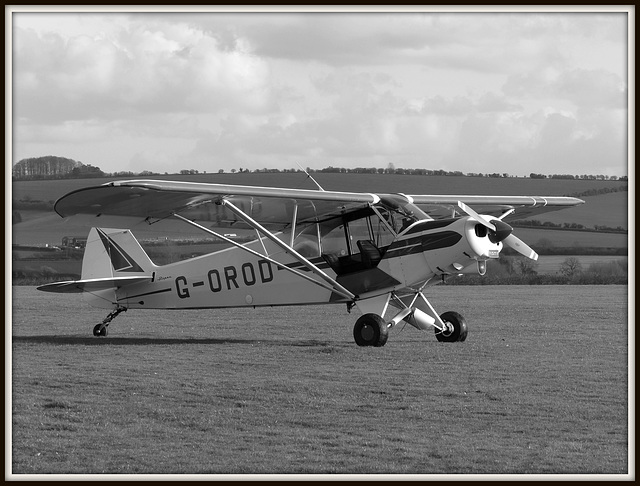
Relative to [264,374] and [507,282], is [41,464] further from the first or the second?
[507,282]

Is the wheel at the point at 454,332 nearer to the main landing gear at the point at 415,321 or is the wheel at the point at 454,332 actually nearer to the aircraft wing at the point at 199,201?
the main landing gear at the point at 415,321

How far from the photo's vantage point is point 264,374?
10.8m

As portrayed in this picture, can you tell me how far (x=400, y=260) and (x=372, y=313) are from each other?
0.91m

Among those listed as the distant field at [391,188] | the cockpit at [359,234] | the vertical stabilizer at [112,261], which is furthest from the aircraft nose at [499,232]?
the distant field at [391,188]

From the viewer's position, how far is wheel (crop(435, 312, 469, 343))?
13992mm

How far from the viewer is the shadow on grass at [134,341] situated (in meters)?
14.4

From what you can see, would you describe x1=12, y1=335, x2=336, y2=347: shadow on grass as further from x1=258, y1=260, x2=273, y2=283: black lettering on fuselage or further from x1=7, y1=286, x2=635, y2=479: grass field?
x1=258, y1=260, x2=273, y2=283: black lettering on fuselage

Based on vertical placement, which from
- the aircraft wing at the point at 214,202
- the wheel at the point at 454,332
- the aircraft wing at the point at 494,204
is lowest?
the wheel at the point at 454,332

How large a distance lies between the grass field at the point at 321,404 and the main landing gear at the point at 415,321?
14.3 inches

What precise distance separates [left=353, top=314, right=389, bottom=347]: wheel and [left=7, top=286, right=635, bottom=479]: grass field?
29 cm

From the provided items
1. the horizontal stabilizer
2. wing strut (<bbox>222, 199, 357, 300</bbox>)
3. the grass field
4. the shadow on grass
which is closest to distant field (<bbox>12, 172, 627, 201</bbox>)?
the horizontal stabilizer

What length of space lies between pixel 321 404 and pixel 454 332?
5.55 metres

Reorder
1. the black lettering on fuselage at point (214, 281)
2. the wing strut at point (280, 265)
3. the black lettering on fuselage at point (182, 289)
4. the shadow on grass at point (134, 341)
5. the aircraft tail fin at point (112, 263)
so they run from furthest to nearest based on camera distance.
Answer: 1. the aircraft tail fin at point (112, 263)
2. the black lettering on fuselage at point (182, 289)
3. the black lettering on fuselage at point (214, 281)
4. the shadow on grass at point (134, 341)
5. the wing strut at point (280, 265)

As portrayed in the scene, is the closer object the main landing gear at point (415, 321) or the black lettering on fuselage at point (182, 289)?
the main landing gear at point (415, 321)
